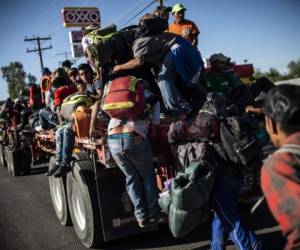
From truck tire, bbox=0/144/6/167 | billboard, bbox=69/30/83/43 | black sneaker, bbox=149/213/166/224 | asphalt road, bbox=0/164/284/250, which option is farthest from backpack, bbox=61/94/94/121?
billboard, bbox=69/30/83/43

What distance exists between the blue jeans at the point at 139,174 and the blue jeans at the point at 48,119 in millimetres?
4122

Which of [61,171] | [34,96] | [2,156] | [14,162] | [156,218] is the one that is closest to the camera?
[156,218]

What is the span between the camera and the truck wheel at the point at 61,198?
5434 mm

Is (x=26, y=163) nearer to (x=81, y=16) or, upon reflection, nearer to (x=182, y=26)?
(x=182, y=26)

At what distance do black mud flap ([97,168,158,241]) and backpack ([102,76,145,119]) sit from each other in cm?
71

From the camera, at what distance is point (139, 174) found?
4023 millimetres

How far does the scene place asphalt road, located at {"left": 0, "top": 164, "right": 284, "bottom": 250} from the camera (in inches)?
188

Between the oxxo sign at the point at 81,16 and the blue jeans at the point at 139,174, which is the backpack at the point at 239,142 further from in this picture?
the oxxo sign at the point at 81,16

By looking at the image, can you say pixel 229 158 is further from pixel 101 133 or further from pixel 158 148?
pixel 101 133

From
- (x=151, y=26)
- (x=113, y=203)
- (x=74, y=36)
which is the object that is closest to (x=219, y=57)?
(x=151, y=26)

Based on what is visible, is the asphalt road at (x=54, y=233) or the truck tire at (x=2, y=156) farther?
the truck tire at (x=2, y=156)

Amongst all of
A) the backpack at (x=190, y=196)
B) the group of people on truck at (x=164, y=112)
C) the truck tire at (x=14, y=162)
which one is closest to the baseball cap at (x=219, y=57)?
the group of people on truck at (x=164, y=112)

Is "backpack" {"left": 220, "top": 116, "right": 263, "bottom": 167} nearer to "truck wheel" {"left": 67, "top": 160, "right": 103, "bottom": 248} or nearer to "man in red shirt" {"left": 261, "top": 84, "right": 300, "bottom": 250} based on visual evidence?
"man in red shirt" {"left": 261, "top": 84, "right": 300, "bottom": 250}

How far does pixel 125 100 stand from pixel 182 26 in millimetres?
3624
